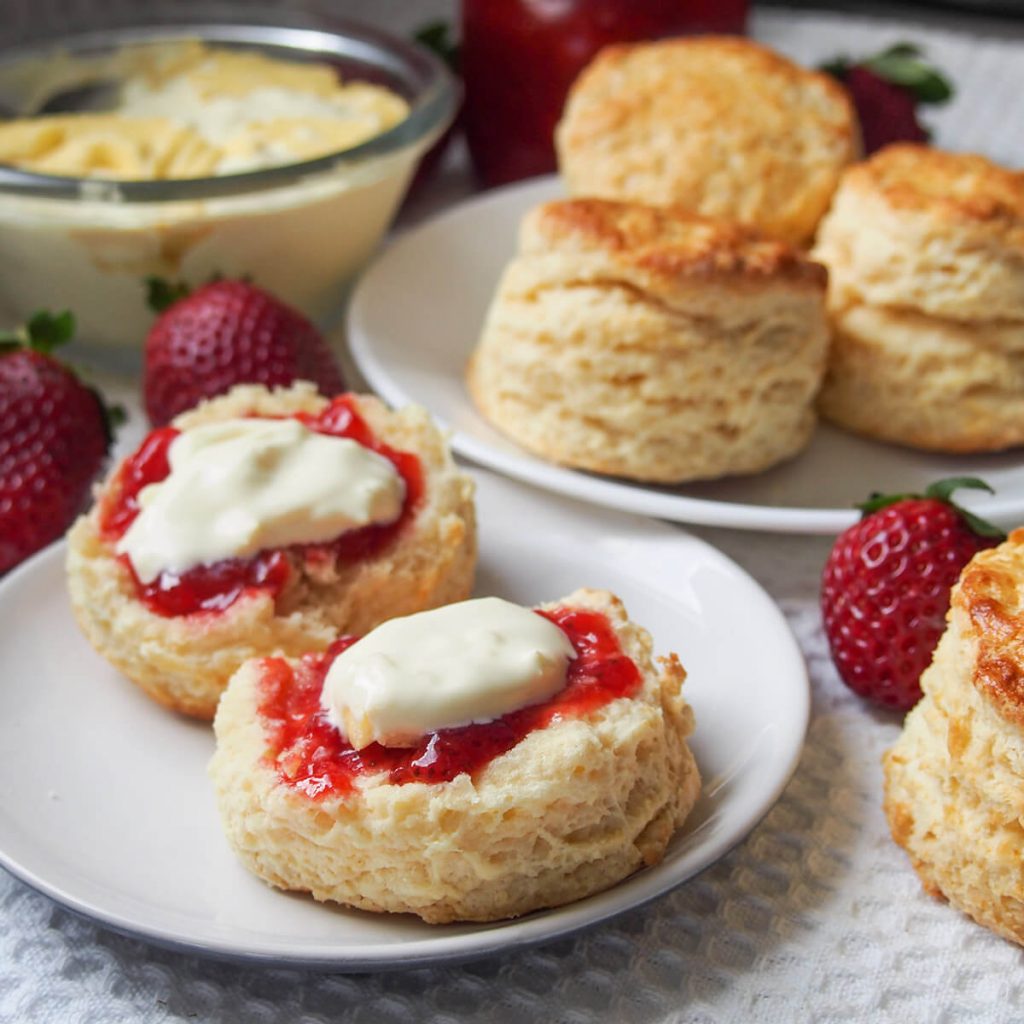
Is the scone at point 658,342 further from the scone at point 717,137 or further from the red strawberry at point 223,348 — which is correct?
the red strawberry at point 223,348

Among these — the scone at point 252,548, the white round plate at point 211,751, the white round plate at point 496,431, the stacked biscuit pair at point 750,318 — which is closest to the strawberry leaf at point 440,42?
the white round plate at point 496,431

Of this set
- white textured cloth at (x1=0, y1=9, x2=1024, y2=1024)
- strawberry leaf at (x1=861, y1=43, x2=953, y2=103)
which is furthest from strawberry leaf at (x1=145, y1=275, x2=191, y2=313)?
strawberry leaf at (x1=861, y1=43, x2=953, y2=103)

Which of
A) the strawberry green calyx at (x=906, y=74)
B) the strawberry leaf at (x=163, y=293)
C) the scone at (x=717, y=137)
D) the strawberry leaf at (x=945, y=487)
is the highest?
the scone at (x=717, y=137)

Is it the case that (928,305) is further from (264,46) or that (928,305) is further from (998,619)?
(264,46)

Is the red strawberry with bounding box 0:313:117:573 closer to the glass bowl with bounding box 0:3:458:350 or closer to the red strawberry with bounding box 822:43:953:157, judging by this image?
the glass bowl with bounding box 0:3:458:350

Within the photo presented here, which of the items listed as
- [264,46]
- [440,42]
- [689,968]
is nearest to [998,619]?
[689,968]
